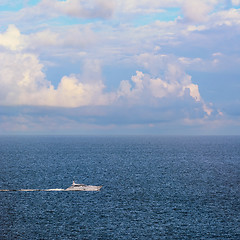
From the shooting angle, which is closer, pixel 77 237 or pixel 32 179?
pixel 77 237

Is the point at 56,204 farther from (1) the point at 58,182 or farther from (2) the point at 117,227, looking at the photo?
(1) the point at 58,182

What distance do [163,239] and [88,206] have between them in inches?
955

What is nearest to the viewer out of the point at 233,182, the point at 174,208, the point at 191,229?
the point at 191,229

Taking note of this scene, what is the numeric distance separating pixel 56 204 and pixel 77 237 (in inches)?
915

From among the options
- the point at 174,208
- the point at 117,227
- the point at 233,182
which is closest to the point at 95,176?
the point at 233,182

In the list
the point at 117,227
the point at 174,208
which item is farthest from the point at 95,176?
the point at 117,227

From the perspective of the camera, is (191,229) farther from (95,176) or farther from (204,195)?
(95,176)

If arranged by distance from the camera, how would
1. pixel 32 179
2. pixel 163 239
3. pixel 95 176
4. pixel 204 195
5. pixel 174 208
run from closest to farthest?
pixel 163 239 < pixel 174 208 < pixel 204 195 < pixel 32 179 < pixel 95 176

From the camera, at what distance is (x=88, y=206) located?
7350 cm

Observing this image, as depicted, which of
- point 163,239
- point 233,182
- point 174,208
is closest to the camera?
point 163,239

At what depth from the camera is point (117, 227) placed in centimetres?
5844

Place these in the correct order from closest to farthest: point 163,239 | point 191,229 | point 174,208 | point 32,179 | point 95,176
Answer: point 163,239
point 191,229
point 174,208
point 32,179
point 95,176

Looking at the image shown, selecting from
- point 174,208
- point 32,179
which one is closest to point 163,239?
point 174,208

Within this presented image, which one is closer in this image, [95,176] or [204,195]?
[204,195]
